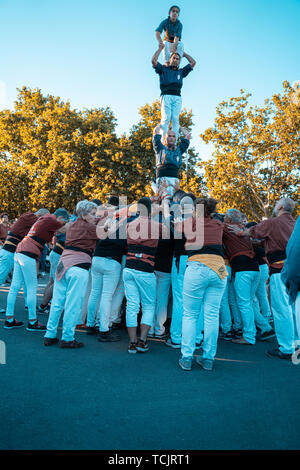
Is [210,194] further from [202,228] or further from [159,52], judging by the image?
[202,228]

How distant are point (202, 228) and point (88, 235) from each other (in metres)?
1.71

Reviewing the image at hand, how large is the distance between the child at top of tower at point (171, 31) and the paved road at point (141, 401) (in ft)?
20.5

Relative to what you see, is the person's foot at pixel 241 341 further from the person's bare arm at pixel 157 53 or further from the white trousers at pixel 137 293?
the person's bare arm at pixel 157 53

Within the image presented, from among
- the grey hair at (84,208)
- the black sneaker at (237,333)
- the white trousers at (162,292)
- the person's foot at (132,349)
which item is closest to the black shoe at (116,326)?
the white trousers at (162,292)

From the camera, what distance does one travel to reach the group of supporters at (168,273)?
4.07 m

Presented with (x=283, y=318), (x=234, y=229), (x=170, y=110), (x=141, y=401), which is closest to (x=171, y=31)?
(x=170, y=110)

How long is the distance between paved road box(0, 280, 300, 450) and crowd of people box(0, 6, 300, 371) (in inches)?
15.0

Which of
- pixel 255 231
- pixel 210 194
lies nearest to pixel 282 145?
pixel 210 194

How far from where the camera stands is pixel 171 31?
279 inches

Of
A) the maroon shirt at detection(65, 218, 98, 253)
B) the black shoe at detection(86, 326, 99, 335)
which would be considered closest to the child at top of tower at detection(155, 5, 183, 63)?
the maroon shirt at detection(65, 218, 98, 253)

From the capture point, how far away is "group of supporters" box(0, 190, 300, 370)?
13.4 ft

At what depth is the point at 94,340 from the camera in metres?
5.27

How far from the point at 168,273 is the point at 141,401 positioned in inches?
101
